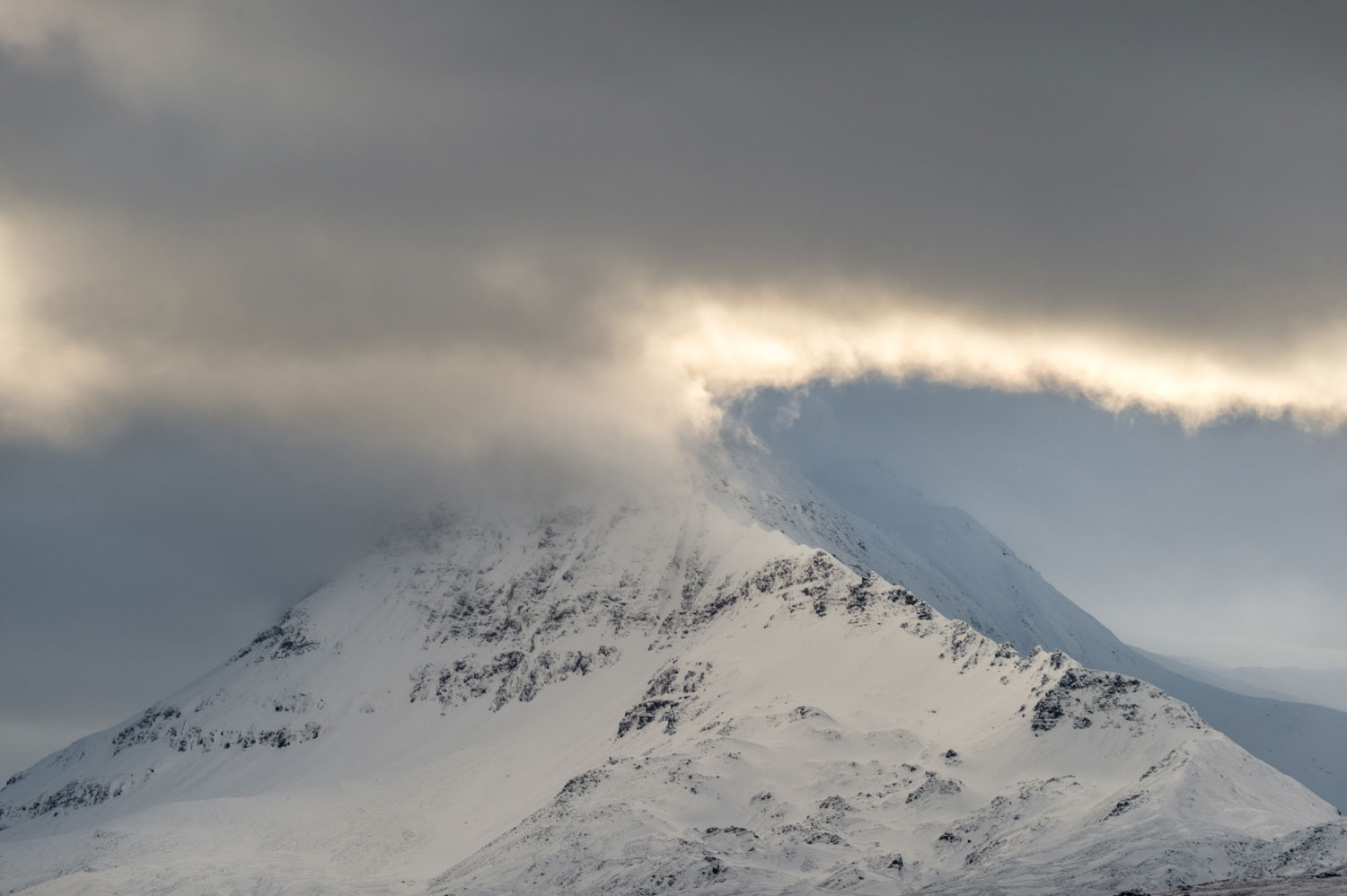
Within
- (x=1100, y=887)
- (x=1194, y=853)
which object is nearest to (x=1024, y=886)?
(x=1100, y=887)

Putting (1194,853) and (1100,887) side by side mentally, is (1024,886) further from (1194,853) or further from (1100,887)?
(1194,853)

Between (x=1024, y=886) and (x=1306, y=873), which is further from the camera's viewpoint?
(x=1024, y=886)

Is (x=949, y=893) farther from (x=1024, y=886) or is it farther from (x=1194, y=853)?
(x=1194, y=853)

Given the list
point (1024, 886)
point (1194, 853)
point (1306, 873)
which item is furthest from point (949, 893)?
point (1306, 873)

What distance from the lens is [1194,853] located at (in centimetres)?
19588

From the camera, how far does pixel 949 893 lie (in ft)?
655

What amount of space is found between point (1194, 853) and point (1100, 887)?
16.4m

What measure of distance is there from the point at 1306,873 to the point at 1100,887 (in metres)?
29.6

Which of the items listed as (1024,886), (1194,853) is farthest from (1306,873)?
(1024,886)

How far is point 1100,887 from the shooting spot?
192250 mm

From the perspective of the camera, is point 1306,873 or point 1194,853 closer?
point 1306,873

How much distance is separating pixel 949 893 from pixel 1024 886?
11.8 m

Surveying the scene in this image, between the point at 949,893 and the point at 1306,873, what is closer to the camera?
the point at 1306,873

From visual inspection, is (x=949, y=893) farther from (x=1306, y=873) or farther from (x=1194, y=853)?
(x=1306, y=873)
